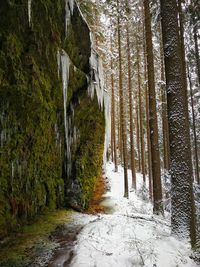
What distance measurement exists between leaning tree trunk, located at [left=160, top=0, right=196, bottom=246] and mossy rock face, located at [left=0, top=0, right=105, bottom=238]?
11.0 ft

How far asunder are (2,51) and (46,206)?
15.1 feet

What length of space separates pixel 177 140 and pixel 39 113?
3.74m

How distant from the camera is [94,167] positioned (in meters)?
A: 13.1

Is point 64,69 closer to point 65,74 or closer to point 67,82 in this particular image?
point 65,74

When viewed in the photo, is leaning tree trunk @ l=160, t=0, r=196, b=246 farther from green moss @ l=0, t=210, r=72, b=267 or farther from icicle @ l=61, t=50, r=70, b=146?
icicle @ l=61, t=50, r=70, b=146

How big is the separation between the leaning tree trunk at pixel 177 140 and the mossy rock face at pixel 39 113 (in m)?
3.34

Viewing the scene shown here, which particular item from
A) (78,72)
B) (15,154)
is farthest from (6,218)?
(78,72)

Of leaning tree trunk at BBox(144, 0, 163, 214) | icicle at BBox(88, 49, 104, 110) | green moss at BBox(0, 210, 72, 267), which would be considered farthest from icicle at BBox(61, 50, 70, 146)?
green moss at BBox(0, 210, 72, 267)

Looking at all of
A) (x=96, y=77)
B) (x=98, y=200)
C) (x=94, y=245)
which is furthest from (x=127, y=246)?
(x=96, y=77)

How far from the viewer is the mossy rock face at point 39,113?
7109 millimetres

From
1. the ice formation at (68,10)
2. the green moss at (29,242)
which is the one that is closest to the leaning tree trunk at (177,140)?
the green moss at (29,242)

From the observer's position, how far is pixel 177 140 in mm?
7000

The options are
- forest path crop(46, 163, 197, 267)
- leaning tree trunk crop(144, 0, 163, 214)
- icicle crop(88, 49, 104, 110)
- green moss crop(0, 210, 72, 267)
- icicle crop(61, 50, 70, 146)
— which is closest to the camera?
forest path crop(46, 163, 197, 267)

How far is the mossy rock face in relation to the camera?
7109mm
